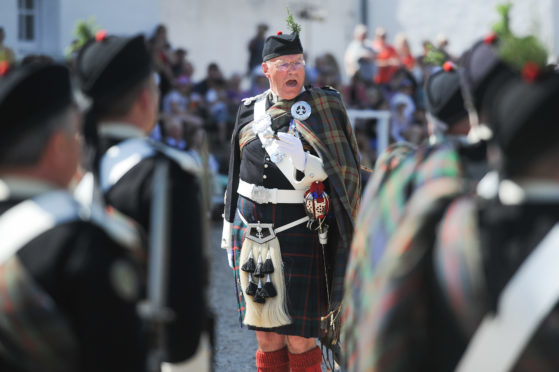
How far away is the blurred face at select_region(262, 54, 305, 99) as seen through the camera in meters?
4.78

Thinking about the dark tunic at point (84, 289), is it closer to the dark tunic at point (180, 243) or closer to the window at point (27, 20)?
the dark tunic at point (180, 243)

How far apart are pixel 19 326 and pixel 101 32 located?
49.2 inches

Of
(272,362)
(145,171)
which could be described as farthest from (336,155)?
(145,171)

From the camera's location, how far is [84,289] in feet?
6.58

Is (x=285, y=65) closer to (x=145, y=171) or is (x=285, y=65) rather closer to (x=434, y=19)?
(x=145, y=171)

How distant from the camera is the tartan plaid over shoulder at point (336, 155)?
4.68 m

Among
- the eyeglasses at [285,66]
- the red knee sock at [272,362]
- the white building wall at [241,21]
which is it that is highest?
the eyeglasses at [285,66]

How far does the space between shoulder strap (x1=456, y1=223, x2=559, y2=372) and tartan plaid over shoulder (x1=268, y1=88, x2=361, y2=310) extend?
2.55 metres

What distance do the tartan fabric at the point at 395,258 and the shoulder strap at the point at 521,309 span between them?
0.70 ft

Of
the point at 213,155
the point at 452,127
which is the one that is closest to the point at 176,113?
the point at 213,155

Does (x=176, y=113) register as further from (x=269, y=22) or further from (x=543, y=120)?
(x=543, y=120)

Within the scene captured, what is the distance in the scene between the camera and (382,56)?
1512 centimetres

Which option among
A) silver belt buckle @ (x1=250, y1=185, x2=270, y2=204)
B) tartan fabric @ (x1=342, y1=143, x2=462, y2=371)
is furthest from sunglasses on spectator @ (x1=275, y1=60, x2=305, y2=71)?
tartan fabric @ (x1=342, y1=143, x2=462, y2=371)

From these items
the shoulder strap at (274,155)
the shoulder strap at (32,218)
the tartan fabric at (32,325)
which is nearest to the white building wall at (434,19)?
the shoulder strap at (274,155)
